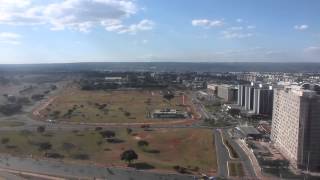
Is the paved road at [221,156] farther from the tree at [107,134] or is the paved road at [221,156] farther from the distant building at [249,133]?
the tree at [107,134]

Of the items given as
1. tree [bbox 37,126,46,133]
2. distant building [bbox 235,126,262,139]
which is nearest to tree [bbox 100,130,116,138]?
tree [bbox 37,126,46,133]

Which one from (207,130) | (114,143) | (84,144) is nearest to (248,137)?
(207,130)

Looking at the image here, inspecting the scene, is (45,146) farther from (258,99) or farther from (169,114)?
(258,99)

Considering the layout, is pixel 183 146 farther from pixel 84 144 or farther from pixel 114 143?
pixel 84 144

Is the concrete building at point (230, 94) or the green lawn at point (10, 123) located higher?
the concrete building at point (230, 94)

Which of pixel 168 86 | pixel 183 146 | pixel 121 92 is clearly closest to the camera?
pixel 183 146

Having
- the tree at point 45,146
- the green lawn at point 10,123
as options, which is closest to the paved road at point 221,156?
the tree at point 45,146

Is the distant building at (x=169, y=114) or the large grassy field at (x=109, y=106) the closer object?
the large grassy field at (x=109, y=106)
